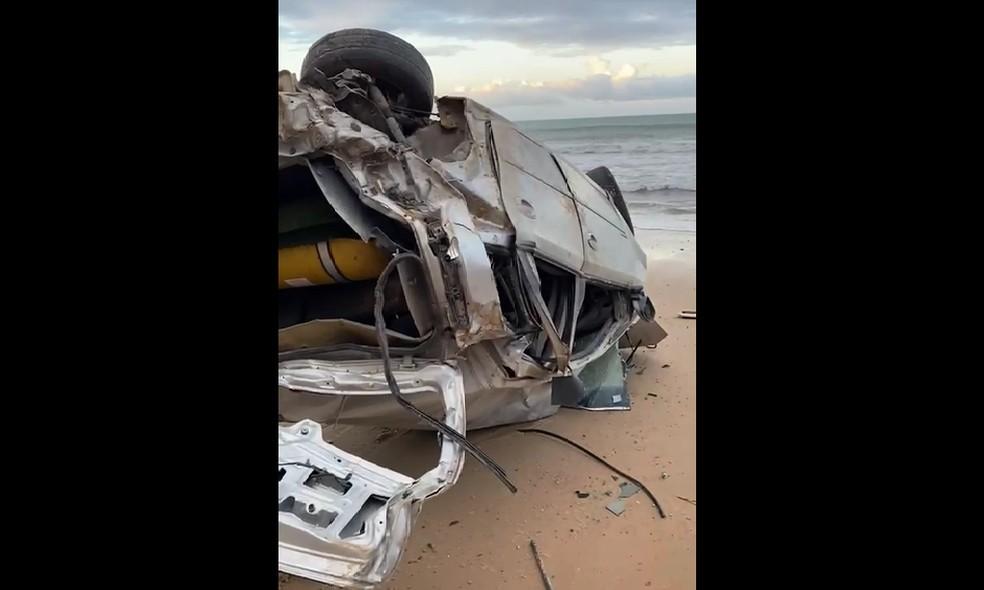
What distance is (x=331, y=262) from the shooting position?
9.78ft

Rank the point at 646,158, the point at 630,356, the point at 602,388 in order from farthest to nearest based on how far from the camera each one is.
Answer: the point at 646,158 < the point at 630,356 < the point at 602,388

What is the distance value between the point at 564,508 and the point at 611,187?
2.70m

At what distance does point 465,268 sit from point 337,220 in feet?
2.56

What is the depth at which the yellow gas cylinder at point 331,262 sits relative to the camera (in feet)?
9.62

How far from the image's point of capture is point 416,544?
2.97 m

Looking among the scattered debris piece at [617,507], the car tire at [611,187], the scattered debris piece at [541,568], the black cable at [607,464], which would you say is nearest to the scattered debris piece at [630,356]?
the car tire at [611,187]

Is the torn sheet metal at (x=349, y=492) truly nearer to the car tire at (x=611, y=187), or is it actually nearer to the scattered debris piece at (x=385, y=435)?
the scattered debris piece at (x=385, y=435)

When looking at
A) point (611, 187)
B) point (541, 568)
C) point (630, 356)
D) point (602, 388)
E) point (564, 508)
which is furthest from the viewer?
point (630, 356)

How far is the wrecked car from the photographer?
2301mm

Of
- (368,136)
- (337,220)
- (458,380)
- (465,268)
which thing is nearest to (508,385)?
(458,380)

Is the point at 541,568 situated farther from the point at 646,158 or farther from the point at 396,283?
the point at 646,158

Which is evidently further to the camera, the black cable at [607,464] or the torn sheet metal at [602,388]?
the torn sheet metal at [602,388]

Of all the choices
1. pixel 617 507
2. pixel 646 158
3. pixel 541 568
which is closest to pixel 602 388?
pixel 617 507

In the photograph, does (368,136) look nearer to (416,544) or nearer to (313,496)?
(313,496)
